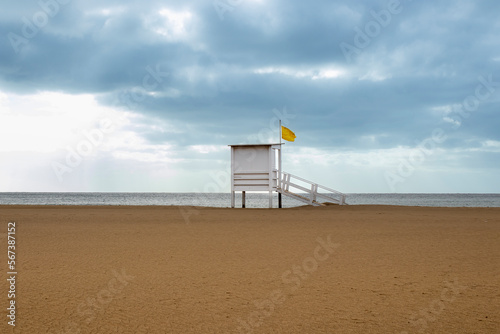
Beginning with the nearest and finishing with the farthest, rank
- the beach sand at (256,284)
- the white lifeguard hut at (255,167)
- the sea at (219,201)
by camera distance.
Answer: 1. the beach sand at (256,284)
2. the white lifeguard hut at (255,167)
3. the sea at (219,201)

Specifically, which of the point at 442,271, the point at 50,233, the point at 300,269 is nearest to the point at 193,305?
the point at 300,269

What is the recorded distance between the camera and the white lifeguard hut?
25.9 meters

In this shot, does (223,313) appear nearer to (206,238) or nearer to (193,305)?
(193,305)

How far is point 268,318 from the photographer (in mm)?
5105

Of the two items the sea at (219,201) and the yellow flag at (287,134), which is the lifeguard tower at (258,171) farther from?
the sea at (219,201)

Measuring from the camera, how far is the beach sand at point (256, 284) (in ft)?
16.2

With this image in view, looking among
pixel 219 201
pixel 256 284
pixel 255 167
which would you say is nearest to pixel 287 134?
pixel 255 167

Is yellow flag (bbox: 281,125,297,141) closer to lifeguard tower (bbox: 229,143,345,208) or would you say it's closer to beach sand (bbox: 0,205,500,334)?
lifeguard tower (bbox: 229,143,345,208)

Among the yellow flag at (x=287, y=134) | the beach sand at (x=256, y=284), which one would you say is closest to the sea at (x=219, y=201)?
the yellow flag at (x=287, y=134)

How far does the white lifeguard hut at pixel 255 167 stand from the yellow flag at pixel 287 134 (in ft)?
3.62

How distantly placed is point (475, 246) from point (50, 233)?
10.8 m

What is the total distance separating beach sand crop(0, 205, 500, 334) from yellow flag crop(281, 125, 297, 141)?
1554 cm

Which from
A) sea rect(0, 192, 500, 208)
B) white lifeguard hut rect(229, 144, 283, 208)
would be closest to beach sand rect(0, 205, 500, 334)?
white lifeguard hut rect(229, 144, 283, 208)

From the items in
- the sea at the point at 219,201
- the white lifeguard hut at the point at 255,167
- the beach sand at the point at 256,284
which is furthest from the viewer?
the sea at the point at 219,201
